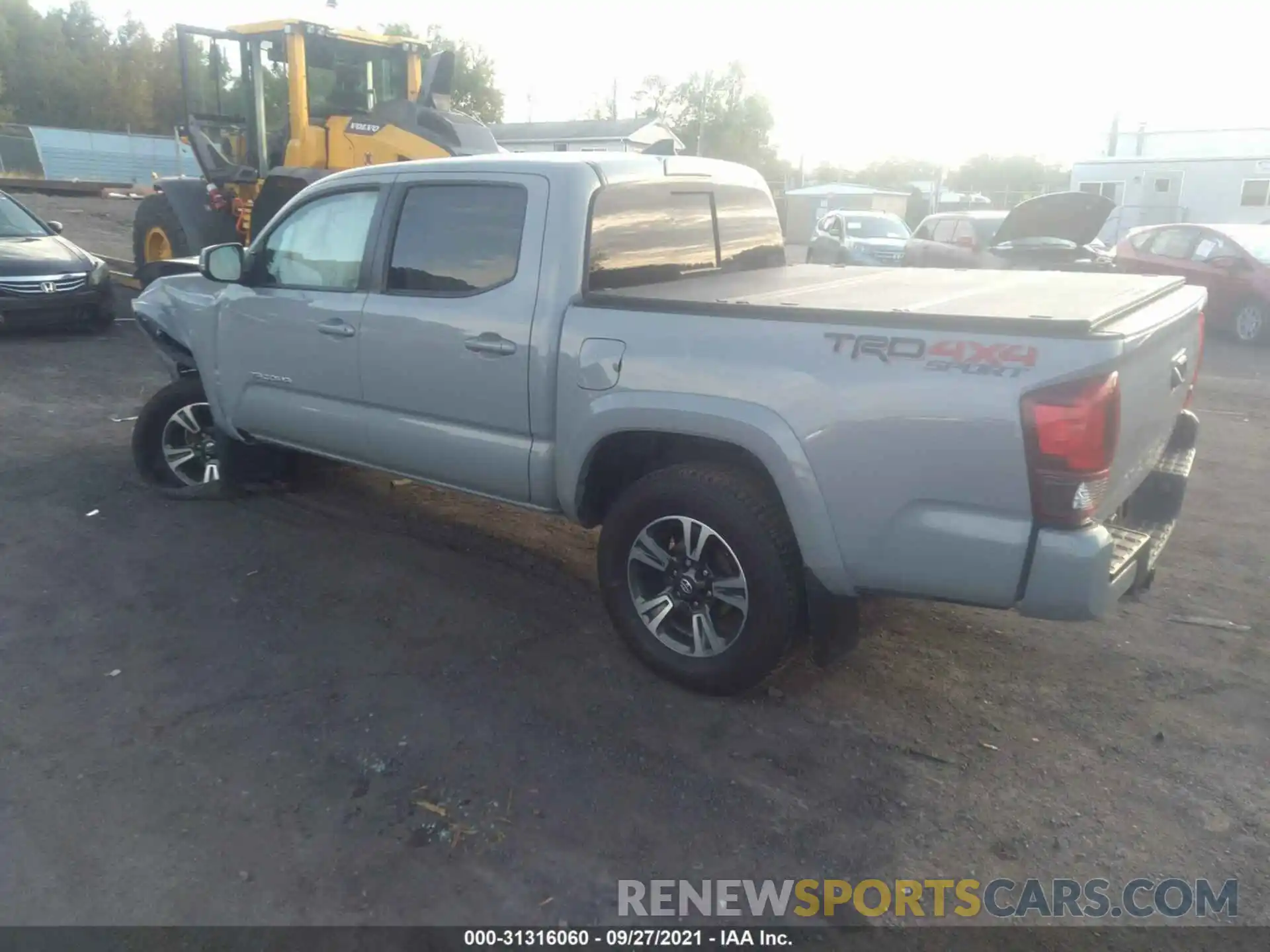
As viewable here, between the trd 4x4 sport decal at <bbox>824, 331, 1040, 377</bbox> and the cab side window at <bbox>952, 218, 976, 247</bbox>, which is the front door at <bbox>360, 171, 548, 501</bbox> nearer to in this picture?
the trd 4x4 sport decal at <bbox>824, 331, 1040, 377</bbox>

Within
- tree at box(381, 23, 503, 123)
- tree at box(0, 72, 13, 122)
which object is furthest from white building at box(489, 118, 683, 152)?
tree at box(0, 72, 13, 122)

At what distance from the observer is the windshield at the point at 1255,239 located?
1296cm

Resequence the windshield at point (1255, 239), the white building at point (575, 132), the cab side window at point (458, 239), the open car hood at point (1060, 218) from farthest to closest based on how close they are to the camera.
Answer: the white building at point (575, 132)
the windshield at point (1255, 239)
the open car hood at point (1060, 218)
the cab side window at point (458, 239)

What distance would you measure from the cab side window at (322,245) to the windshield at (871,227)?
15670mm

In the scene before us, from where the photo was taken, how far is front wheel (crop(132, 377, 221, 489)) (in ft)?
20.3

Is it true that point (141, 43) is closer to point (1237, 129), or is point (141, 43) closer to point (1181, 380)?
point (1237, 129)

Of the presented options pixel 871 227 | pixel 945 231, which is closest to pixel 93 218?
pixel 871 227

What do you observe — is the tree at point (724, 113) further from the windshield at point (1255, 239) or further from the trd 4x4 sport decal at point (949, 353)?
the trd 4x4 sport decal at point (949, 353)

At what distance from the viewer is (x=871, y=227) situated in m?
19.8

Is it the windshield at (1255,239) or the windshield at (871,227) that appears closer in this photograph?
the windshield at (1255,239)

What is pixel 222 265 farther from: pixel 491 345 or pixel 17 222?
pixel 17 222

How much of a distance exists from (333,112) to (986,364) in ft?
33.3

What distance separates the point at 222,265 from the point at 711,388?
128 inches

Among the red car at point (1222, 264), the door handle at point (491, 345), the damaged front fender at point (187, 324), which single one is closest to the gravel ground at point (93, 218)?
the damaged front fender at point (187, 324)
